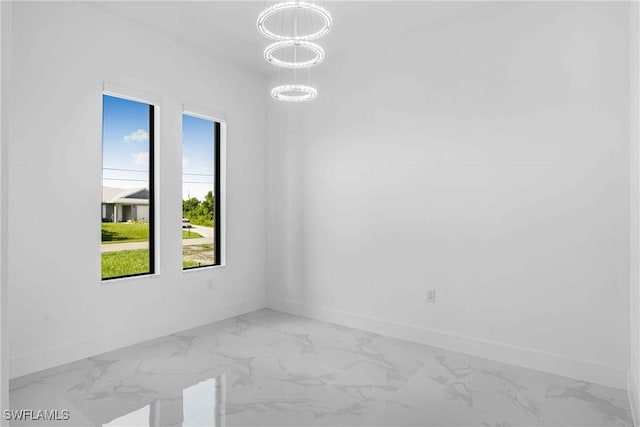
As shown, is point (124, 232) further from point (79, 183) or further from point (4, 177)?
point (4, 177)

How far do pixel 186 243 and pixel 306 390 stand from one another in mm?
2354

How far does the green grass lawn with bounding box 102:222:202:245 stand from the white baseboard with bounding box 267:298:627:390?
6.45 ft

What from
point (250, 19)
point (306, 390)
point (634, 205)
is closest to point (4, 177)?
point (306, 390)

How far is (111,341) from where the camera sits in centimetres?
337

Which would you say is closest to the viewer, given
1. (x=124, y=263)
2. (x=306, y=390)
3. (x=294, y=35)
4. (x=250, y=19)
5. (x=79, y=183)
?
(x=306, y=390)

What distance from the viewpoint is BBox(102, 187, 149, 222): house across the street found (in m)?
3.60

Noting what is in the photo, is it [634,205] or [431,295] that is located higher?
[634,205]

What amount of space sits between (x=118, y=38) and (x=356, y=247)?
3038 millimetres

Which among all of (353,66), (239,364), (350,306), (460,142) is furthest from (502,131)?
(239,364)

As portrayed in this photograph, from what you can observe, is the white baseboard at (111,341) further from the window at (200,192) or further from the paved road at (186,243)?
the paved road at (186,243)

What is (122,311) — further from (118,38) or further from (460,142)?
(460,142)

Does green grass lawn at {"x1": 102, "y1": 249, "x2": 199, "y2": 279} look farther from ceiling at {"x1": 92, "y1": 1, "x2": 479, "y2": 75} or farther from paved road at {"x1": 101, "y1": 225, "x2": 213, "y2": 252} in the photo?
ceiling at {"x1": 92, "y1": 1, "x2": 479, "y2": 75}

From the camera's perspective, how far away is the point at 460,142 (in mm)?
3404

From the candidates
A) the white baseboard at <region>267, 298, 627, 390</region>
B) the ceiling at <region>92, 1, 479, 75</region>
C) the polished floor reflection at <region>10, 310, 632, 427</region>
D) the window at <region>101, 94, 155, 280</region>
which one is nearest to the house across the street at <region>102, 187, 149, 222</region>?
the window at <region>101, 94, 155, 280</region>
